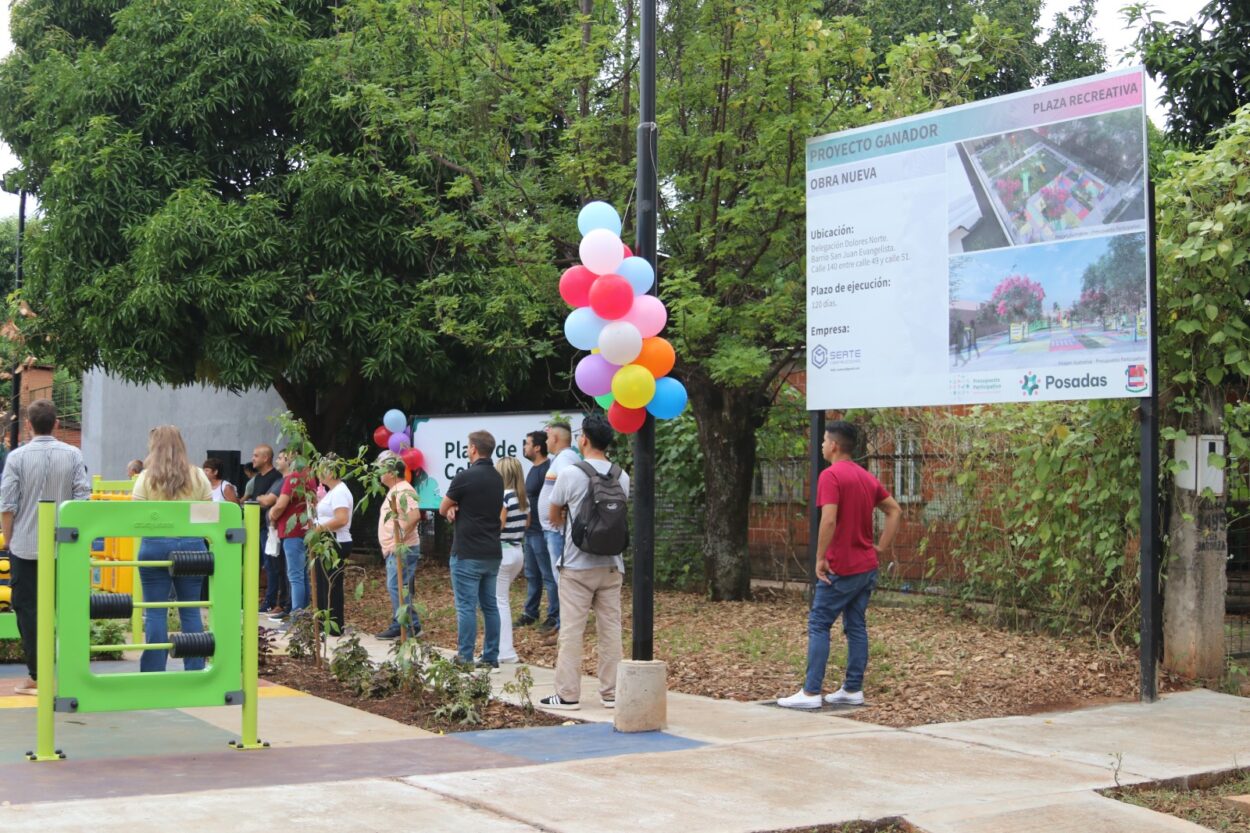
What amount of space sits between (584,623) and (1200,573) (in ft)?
15.9

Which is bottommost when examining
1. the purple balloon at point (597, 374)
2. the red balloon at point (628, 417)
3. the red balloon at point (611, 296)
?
the red balloon at point (628, 417)

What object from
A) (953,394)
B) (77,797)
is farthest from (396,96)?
(77,797)

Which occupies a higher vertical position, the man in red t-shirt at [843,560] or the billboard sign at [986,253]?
the billboard sign at [986,253]

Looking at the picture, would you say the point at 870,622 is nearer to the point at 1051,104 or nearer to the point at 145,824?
the point at 1051,104

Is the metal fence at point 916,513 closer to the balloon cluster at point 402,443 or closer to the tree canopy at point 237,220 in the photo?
the tree canopy at point 237,220

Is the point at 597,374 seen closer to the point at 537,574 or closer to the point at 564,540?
the point at 564,540

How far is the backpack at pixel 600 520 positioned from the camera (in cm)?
887

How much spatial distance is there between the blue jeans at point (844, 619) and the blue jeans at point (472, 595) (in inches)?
103

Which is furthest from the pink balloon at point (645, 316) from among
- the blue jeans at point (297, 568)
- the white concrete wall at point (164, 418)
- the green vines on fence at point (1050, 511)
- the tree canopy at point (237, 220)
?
the white concrete wall at point (164, 418)

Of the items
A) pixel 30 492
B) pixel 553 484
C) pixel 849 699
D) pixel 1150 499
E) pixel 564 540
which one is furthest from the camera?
pixel 553 484

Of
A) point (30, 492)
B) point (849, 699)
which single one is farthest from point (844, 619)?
point (30, 492)

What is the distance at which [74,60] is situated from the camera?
22.1 meters

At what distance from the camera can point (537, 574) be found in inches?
534

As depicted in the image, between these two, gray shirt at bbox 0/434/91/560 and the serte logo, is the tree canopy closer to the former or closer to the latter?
the serte logo
